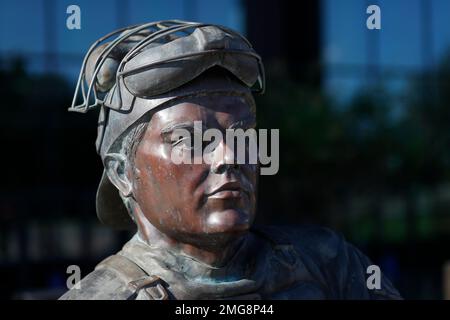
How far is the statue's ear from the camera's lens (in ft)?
8.02

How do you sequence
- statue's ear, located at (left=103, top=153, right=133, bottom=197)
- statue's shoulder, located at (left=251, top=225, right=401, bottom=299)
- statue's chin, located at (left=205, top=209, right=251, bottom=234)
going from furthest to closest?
statue's shoulder, located at (left=251, top=225, right=401, bottom=299)
statue's ear, located at (left=103, top=153, right=133, bottom=197)
statue's chin, located at (left=205, top=209, right=251, bottom=234)

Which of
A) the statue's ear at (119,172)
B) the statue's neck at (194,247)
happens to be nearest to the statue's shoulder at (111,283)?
the statue's neck at (194,247)

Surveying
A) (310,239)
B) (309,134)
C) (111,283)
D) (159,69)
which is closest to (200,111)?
(159,69)

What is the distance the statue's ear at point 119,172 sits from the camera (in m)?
2.45

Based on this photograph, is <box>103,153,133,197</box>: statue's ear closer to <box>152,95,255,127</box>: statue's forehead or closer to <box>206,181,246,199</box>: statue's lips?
<box>152,95,255,127</box>: statue's forehead

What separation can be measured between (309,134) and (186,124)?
6346mm

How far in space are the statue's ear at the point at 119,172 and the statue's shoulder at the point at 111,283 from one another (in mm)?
233

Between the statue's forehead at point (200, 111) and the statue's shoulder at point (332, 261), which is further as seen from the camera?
the statue's shoulder at point (332, 261)

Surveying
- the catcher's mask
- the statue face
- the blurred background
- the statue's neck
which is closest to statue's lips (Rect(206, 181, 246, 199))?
the statue face

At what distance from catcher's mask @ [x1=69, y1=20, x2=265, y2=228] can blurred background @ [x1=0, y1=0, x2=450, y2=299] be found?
205 inches

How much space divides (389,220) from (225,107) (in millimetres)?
7986

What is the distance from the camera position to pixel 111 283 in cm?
232

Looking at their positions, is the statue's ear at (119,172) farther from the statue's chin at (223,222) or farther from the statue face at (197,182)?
the statue's chin at (223,222)

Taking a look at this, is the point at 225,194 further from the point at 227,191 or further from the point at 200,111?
the point at 200,111
